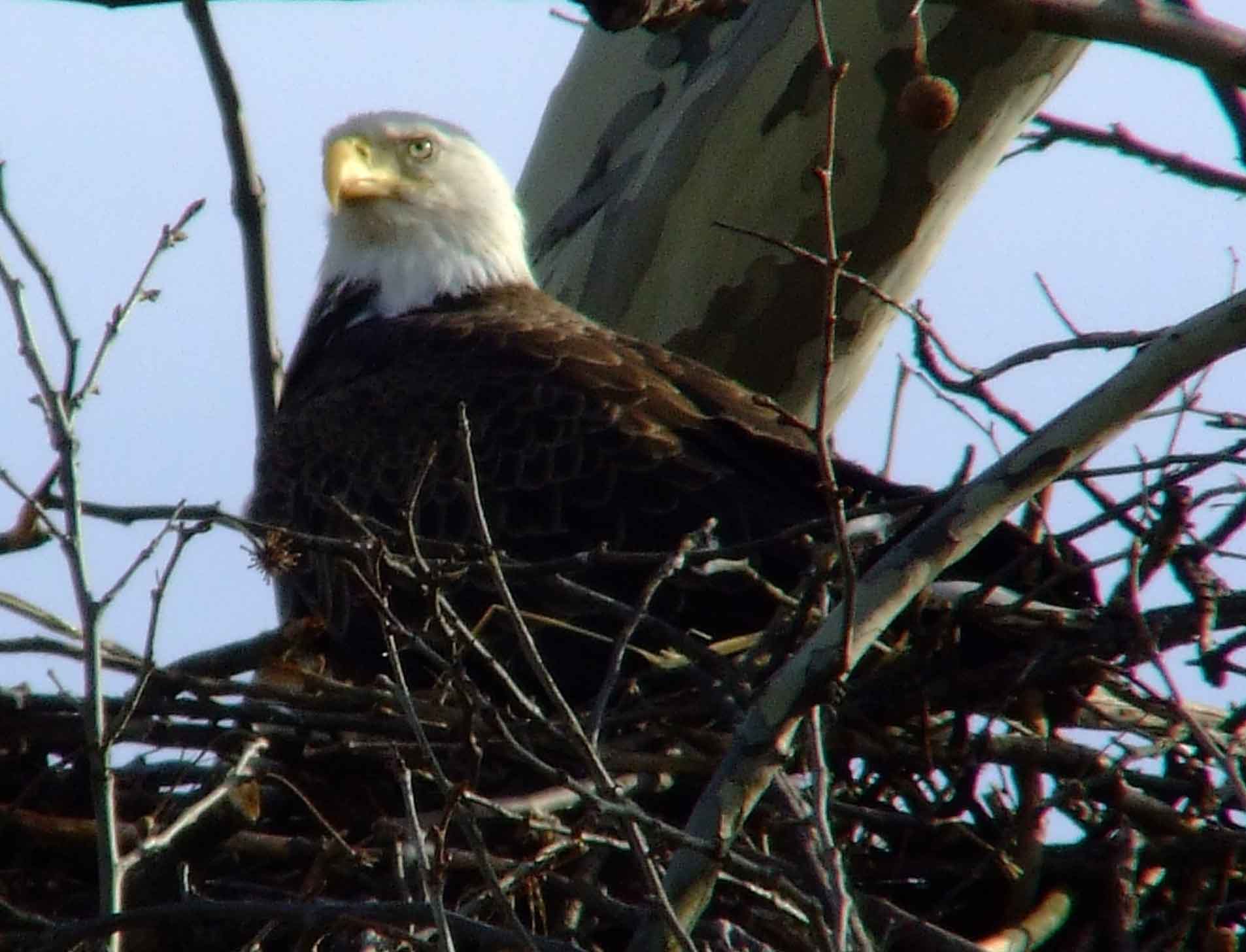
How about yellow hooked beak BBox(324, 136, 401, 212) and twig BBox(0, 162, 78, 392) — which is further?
yellow hooked beak BBox(324, 136, 401, 212)

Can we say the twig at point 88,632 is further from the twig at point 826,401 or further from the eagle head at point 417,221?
the eagle head at point 417,221

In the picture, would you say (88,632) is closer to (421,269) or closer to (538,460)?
(538,460)

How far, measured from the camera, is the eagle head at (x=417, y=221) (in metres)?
6.16

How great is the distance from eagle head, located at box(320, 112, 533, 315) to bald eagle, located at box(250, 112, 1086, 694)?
7.3 inches

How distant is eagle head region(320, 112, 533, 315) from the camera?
6.16 metres

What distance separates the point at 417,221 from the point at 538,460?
1515 mm

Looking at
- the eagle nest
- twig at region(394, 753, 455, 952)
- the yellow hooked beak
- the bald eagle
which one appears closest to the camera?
twig at region(394, 753, 455, 952)

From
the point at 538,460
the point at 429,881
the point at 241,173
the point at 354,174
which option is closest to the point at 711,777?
the point at 429,881

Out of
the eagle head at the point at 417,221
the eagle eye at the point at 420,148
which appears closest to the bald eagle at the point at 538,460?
the eagle head at the point at 417,221

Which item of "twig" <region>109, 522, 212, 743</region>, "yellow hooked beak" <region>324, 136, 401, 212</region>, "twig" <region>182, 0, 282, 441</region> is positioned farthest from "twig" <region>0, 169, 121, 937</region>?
"yellow hooked beak" <region>324, 136, 401, 212</region>

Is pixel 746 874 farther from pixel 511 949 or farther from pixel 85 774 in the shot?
pixel 85 774

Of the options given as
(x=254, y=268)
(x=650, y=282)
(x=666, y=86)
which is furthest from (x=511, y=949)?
(x=666, y=86)

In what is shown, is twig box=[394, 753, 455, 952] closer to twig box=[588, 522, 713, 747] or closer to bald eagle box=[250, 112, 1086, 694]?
twig box=[588, 522, 713, 747]

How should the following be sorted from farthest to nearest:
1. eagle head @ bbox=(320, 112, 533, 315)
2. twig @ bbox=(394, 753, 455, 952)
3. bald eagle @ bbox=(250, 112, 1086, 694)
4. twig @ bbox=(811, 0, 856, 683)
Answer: eagle head @ bbox=(320, 112, 533, 315) → bald eagle @ bbox=(250, 112, 1086, 694) → twig @ bbox=(811, 0, 856, 683) → twig @ bbox=(394, 753, 455, 952)
